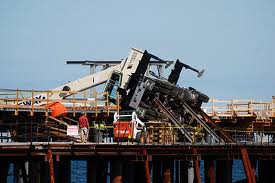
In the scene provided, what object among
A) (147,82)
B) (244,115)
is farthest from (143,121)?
(244,115)

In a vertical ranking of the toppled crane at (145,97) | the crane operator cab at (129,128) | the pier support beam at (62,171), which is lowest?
the pier support beam at (62,171)

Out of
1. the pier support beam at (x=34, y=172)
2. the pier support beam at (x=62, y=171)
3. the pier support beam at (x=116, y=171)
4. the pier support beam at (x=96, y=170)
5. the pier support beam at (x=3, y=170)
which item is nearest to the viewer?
the pier support beam at (x=3, y=170)

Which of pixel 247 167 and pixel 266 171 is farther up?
pixel 247 167

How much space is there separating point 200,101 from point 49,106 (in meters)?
13.3

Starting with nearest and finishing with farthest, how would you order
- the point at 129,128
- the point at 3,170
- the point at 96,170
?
the point at 3,170 → the point at 96,170 → the point at 129,128

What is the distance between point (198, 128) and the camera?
56844 millimetres

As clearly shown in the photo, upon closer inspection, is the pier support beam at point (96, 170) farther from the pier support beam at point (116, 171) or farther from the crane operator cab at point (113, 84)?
the crane operator cab at point (113, 84)

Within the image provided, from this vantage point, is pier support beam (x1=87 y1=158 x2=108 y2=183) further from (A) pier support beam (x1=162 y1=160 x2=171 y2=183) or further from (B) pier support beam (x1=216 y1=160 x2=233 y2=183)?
(B) pier support beam (x1=216 y1=160 x2=233 y2=183)

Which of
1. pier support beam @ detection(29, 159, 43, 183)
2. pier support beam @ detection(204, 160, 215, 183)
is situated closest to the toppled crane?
pier support beam @ detection(204, 160, 215, 183)

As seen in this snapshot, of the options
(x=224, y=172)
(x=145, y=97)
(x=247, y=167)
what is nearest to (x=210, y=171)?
(x=224, y=172)

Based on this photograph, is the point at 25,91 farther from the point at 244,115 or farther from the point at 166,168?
the point at 244,115

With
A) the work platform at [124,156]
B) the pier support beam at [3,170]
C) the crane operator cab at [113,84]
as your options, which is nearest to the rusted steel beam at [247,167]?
the work platform at [124,156]

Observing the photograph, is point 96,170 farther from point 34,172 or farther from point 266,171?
point 266,171

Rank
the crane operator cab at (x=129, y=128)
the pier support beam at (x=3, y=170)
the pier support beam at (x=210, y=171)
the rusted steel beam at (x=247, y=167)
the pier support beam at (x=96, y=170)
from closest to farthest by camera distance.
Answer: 1. the pier support beam at (x=3, y=170)
2. the rusted steel beam at (x=247, y=167)
3. the pier support beam at (x=96, y=170)
4. the pier support beam at (x=210, y=171)
5. the crane operator cab at (x=129, y=128)
